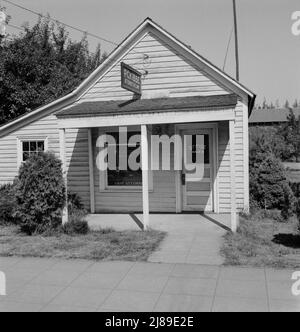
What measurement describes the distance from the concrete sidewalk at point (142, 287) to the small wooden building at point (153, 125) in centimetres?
A: 406

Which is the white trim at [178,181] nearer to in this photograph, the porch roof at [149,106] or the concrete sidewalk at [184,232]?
the concrete sidewalk at [184,232]

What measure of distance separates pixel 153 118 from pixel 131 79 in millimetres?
1684

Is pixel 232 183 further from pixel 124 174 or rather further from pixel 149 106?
pixel 124 174

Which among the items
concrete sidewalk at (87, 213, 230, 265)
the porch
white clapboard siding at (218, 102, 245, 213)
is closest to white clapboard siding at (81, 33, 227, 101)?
the porch

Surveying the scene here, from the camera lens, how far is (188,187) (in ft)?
39.2

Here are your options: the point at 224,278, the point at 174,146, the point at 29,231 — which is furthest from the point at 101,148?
the point at 224,278

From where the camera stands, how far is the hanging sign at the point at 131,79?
10.4 metres

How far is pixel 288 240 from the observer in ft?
27.6

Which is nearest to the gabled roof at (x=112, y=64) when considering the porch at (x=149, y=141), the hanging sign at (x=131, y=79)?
the porch at (x=149, y=141)

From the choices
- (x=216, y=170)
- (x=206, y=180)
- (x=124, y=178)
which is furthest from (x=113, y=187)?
(x=216, y=170)

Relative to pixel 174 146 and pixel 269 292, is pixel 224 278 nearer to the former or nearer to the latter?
pixel 269 292

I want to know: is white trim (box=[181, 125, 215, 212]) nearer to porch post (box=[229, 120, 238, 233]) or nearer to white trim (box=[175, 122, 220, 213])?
white trim (box=[175, 122, 220, 213])

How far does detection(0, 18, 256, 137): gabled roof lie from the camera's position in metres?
11.2
